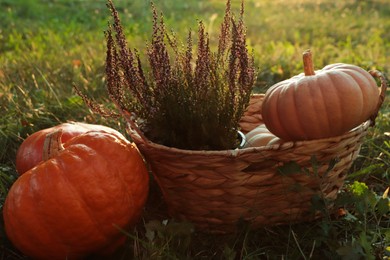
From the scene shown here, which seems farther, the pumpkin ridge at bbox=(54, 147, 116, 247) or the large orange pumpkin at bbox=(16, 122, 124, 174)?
the large orange pumpkin at bbox=(16, 122, 124, 174)

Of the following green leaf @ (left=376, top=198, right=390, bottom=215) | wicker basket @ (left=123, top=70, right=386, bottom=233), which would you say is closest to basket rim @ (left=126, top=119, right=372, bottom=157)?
wicker basket @ (left=123, top=70, right=386, bottom=233)

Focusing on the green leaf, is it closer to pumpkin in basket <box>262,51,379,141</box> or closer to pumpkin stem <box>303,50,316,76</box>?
pumpkin in basket <box>262,51,379,141</box>

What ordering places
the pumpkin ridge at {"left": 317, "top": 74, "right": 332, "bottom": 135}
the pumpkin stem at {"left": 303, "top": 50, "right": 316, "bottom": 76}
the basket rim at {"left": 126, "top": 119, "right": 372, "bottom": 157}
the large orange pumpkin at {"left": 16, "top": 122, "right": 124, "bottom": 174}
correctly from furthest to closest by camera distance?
the large orange pumpkin at {"left": 16, "top": 122, "right": 124, "bottom": 174}, the pumpkin stem at {"left": 303, "top": 50, "right": 316, "bottom": 76}, the pumpkin ridge at {"left": 317, "top": 74, "right": 332, "bottom": 135}, the basket rim at {"left": 126, "top": 119, "right": 372, "bottom": 157}

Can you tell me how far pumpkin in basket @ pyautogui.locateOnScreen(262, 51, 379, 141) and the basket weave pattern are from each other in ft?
0.20

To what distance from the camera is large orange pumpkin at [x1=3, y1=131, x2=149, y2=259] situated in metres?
1.64

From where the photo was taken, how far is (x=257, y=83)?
3416 millimetres

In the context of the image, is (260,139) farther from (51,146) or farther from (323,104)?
(51,146)

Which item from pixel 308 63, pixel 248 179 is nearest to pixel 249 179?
pixel 248 179

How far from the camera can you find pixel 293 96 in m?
1.78

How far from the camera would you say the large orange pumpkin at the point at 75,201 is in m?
1.64

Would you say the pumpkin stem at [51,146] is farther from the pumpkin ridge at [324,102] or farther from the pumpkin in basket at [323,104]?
the pumpkin ridge at [324,102]

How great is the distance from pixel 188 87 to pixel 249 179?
0.37 m

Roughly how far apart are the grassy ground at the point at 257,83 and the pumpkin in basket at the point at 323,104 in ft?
0.74

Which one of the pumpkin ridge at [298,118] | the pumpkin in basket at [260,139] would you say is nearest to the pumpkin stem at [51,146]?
the pumpkin in basket at [260,139]
